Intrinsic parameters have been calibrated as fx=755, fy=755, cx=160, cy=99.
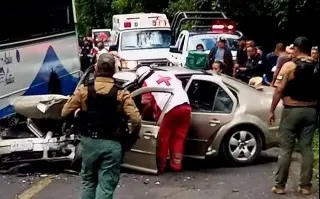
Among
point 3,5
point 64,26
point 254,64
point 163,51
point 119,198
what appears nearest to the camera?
point 119,198

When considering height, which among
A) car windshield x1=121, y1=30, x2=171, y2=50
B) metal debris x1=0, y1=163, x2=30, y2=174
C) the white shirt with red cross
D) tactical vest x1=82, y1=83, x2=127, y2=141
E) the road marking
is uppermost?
tactical vest x1=82, y1=83, x2=127, y2=141

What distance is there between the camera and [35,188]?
995 centimetres

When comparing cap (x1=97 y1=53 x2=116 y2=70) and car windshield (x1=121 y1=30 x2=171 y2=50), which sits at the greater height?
cap (x1=97 y1=53 x2=116 y2=70)

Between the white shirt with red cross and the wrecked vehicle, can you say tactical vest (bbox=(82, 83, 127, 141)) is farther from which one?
the wrecked vehicle

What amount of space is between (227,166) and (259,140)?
1.99 ft

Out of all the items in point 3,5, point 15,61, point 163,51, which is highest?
point 3,5

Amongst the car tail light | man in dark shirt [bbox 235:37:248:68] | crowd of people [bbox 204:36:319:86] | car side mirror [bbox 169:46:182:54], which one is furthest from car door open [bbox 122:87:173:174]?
the car tail light

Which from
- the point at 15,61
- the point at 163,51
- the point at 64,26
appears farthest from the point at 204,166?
the point at 163,51

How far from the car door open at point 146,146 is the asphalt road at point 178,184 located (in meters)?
0.15

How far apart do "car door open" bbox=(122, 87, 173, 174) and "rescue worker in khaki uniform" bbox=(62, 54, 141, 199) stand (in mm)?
3025

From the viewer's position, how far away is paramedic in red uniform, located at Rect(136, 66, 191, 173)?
10.3m

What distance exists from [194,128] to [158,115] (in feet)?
2.24

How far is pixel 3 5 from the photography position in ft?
44.8

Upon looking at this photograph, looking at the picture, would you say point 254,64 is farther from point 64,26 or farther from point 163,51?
point 163,51
